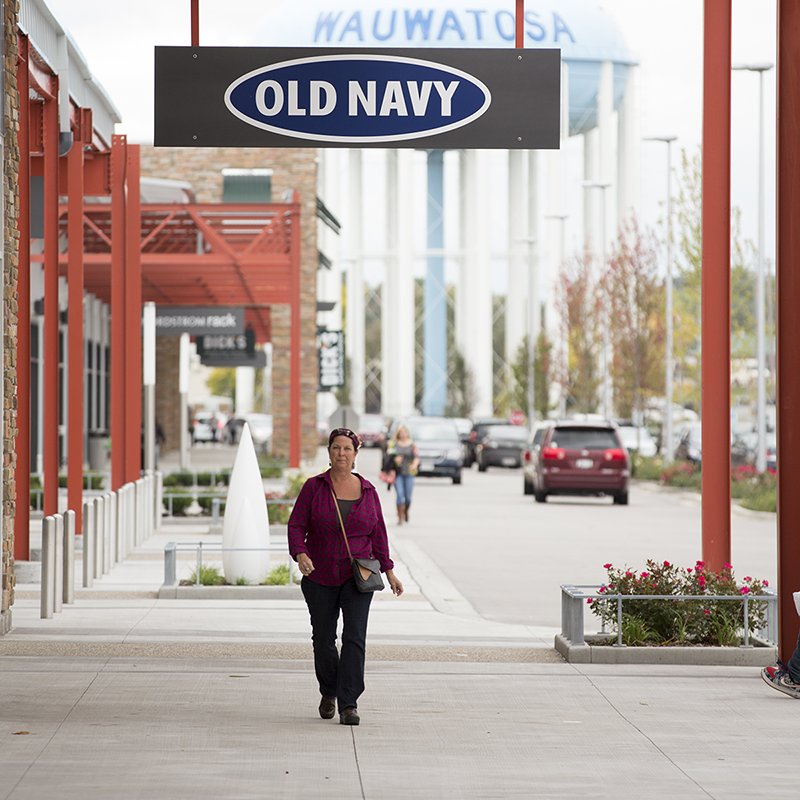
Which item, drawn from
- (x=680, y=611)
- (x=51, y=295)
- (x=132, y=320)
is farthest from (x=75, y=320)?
(x=680, y=611)

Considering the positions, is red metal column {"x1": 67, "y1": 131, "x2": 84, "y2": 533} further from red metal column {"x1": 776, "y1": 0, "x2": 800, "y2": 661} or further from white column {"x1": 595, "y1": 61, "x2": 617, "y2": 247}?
white column {"x1": 595, "y1": 61, "x2": 617, "y2": 247}

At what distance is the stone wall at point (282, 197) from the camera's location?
51.7 m

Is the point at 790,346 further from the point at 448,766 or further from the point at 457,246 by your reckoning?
the point at 457,246

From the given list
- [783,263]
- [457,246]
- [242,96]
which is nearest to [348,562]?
[242,96]

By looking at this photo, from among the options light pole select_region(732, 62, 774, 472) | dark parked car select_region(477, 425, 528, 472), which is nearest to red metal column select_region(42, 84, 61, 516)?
light pole select_region(732, 62, 774, 472)

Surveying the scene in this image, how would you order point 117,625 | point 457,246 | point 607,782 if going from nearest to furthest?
1. point 607,782
2. point 117,625
3. point 457,246

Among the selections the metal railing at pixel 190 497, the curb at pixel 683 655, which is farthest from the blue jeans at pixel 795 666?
the metal railing at pixel 190 497

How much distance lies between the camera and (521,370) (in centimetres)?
7950

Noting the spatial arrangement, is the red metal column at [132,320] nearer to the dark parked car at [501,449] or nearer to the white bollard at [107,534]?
the white bollard at [107,534]

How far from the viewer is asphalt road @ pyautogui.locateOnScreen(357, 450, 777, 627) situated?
60.4 ft

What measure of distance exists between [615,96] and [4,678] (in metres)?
69.3

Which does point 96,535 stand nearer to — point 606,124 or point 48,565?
point 48,565

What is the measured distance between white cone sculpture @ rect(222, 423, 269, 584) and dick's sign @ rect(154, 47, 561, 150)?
685 cm

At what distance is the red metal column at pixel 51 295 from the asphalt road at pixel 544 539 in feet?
Answer: 14.0
